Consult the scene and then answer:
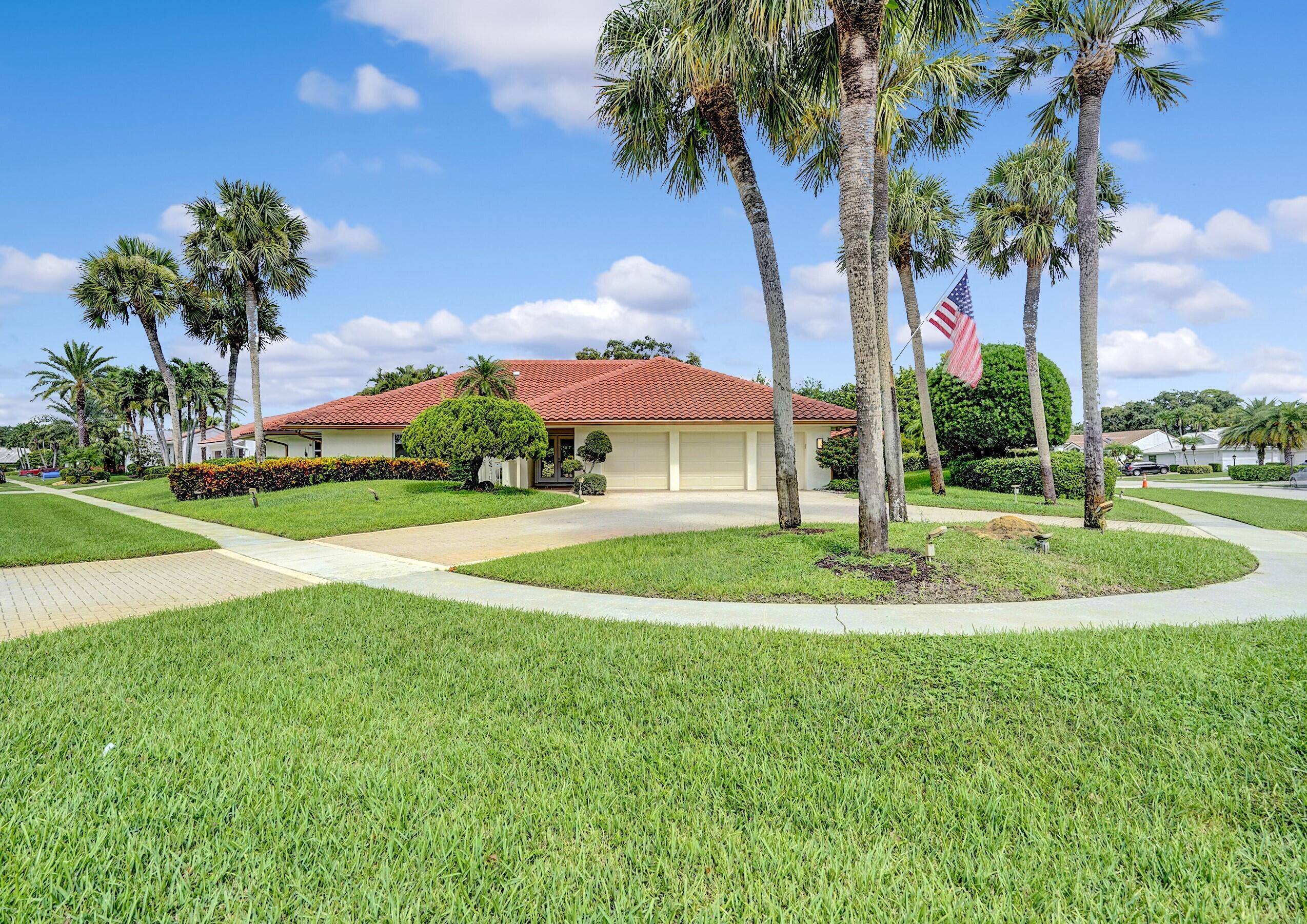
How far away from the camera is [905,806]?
9.74 feet

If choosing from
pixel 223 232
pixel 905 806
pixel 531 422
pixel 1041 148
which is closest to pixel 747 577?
pixel 905 806

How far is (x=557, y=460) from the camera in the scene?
90.9 ft

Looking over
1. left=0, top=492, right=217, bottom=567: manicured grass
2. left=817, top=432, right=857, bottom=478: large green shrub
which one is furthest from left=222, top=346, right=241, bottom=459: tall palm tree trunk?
left=817, top=432, right=857, bottom=478: large green shrub

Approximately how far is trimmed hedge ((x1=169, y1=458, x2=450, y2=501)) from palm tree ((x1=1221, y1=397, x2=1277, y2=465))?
5338 centimetres

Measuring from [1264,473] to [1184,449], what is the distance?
1348 inches

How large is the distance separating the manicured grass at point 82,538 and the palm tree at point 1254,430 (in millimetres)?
58697

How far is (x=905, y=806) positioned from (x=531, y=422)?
18508 mm

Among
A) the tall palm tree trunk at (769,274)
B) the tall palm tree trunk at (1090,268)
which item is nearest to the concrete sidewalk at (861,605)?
the tall palm tree trunk at (1090,268)

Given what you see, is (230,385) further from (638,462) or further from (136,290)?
(638,462)

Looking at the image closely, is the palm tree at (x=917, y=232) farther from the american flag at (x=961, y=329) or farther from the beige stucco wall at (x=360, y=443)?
the beige stucco wall at (x=360, y=443)

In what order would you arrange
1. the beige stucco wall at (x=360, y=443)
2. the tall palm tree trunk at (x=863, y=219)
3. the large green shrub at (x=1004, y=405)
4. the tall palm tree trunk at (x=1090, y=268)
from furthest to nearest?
the beige stucco wall at (x=360, y=443) < the large green shrub at (x=1004, y=405) < the tall palm tree trunk at (x=1090, y=268) < the tall palm tree trunk at (x=863, y=219)

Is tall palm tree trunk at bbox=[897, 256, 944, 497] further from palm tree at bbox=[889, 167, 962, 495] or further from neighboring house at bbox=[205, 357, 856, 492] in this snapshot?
neighboring house at bbox=[205, 357, 856, 492]

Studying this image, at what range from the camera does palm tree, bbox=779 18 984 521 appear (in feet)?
35.7

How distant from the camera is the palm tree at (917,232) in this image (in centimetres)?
1808
